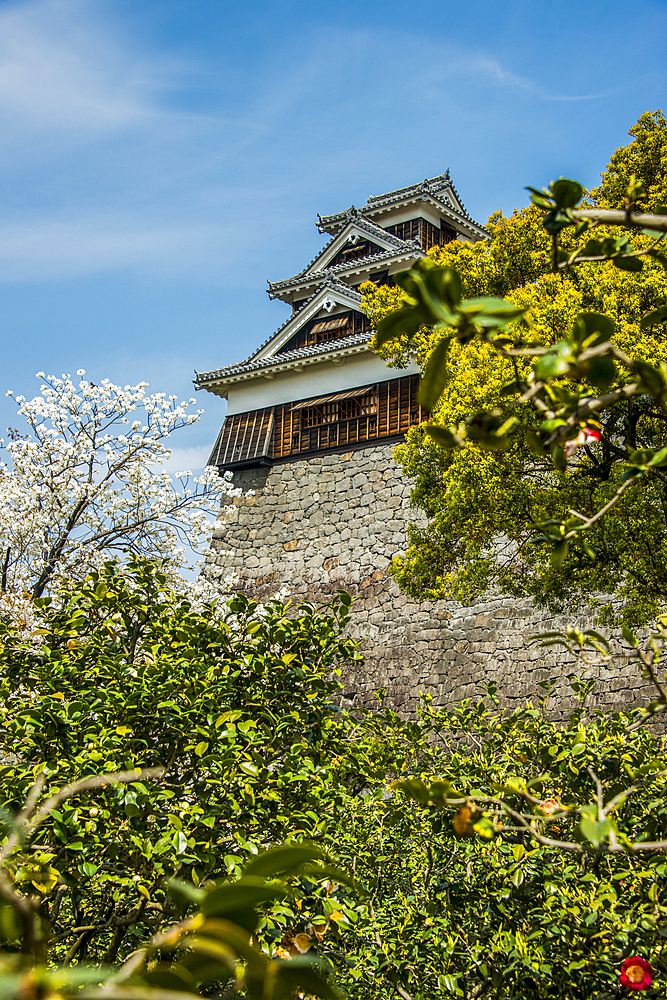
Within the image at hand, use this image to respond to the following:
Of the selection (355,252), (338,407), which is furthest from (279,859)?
(355,252)

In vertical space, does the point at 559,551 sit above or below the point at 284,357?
below

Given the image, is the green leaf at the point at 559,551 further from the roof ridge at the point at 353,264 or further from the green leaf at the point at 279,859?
the roof ridge at the point at 353,264

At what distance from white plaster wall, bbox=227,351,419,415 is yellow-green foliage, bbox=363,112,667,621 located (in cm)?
683

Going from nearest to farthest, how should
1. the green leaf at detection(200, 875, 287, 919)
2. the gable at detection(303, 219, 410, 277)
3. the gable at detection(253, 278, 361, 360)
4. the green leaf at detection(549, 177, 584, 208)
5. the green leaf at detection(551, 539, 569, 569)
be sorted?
the green leaf at detection(200, 875, 287, 919), the green leaf at detection(549, 177, 584, 208), the green leaf at detection(551, 539, 569, 569), the gable at detection(253, 278, 361, 360), the gable at detection(303, 219, 410, 277)

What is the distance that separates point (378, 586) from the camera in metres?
14.6

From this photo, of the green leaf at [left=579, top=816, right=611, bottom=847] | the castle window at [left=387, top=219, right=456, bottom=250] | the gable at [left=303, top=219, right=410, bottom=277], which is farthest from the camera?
the castle window at [left=387, top=219, right=456, bottom=250]

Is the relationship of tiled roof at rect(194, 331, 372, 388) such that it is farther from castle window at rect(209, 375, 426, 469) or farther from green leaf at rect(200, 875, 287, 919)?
green leaf at rect(200, 875, 287, 919)

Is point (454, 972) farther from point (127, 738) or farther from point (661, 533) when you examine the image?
point (661, 533)

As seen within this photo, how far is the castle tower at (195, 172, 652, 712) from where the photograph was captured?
13.1m

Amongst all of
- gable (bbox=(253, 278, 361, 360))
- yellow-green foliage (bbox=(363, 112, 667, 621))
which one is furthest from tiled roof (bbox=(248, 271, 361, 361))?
yellow-green foliage (bbox=(363, 112, 667, 621))

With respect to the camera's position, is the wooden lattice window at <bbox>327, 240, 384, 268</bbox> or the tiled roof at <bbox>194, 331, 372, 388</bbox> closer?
the tiled roof at <bbox>194, 331, 372, 388</bbox>

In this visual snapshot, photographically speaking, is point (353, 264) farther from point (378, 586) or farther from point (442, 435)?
point (442, 435)

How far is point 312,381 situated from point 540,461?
10308 mm

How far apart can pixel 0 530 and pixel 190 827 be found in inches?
324
